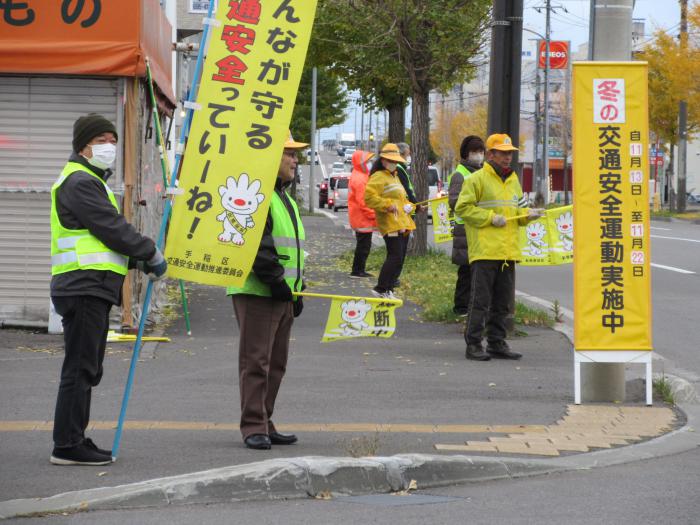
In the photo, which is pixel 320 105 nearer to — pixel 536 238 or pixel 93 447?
pixel 536 238

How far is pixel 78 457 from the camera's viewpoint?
6.88m

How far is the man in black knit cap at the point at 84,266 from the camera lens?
6.86m

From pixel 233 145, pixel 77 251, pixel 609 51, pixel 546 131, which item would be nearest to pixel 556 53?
pixel 546 131

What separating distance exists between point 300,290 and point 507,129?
576 centimetres

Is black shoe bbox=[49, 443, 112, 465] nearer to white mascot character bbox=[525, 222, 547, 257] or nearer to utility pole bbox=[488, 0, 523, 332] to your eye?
utility pole bbox=[488, 0, 523, 332]

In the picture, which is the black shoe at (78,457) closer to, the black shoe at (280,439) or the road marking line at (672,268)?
the black shoe at (280,439)

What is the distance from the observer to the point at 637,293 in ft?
30.4

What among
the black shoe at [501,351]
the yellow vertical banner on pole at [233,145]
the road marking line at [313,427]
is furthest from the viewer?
the black shoe at [501,351]

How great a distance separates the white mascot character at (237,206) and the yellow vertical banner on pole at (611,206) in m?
2.81

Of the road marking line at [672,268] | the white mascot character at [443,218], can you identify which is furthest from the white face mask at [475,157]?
the road marking line at [672,268]

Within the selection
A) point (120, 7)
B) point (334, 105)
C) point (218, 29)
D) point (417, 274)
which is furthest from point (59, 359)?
point (334, 105)

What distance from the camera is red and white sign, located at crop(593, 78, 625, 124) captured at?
911 centimetres

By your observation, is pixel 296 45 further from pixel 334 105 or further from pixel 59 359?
pixel 334 105

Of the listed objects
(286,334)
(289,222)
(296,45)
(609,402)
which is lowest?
(609,402)
